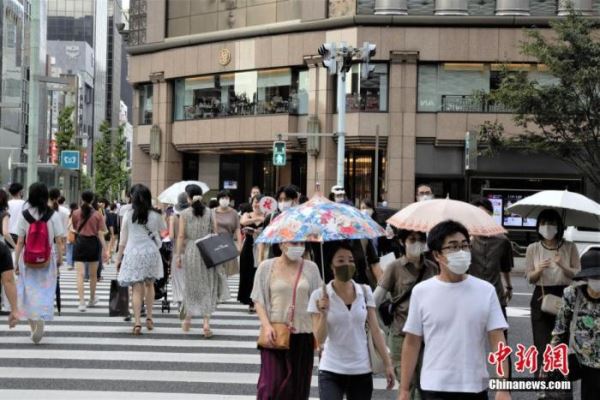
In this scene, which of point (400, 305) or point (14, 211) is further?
point (14, 211)

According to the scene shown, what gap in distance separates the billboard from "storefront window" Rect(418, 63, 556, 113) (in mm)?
4355

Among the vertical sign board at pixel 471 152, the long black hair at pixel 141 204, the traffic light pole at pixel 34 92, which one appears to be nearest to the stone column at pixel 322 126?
the vertical sign board at pixel 471 152

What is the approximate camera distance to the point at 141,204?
11617mm

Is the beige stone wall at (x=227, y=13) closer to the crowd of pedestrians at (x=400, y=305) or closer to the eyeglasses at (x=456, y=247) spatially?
the crowd of pedestrians at (x=400, y=305)

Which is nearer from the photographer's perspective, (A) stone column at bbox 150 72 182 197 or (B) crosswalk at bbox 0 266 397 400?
(B) crosswalk at bbox 0 266 397 400

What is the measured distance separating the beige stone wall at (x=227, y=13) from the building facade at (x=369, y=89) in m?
0.06

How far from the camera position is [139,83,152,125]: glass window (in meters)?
44.6

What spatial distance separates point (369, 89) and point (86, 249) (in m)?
23.1

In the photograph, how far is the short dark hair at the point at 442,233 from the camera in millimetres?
4842

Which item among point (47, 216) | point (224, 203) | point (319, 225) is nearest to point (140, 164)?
point (224, 203)

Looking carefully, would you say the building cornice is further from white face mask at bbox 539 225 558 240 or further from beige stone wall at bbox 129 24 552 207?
white face mask at bbox 539 225 558 240

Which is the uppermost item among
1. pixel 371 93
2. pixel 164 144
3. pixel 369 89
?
pixel 369 89

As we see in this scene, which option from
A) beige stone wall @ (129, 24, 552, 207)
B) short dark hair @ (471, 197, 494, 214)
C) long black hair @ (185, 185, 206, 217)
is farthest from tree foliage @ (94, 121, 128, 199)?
short dark hair @ (471, 197, 494, 214)

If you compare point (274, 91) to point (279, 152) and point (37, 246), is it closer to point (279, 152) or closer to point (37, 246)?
point (279, 152)
